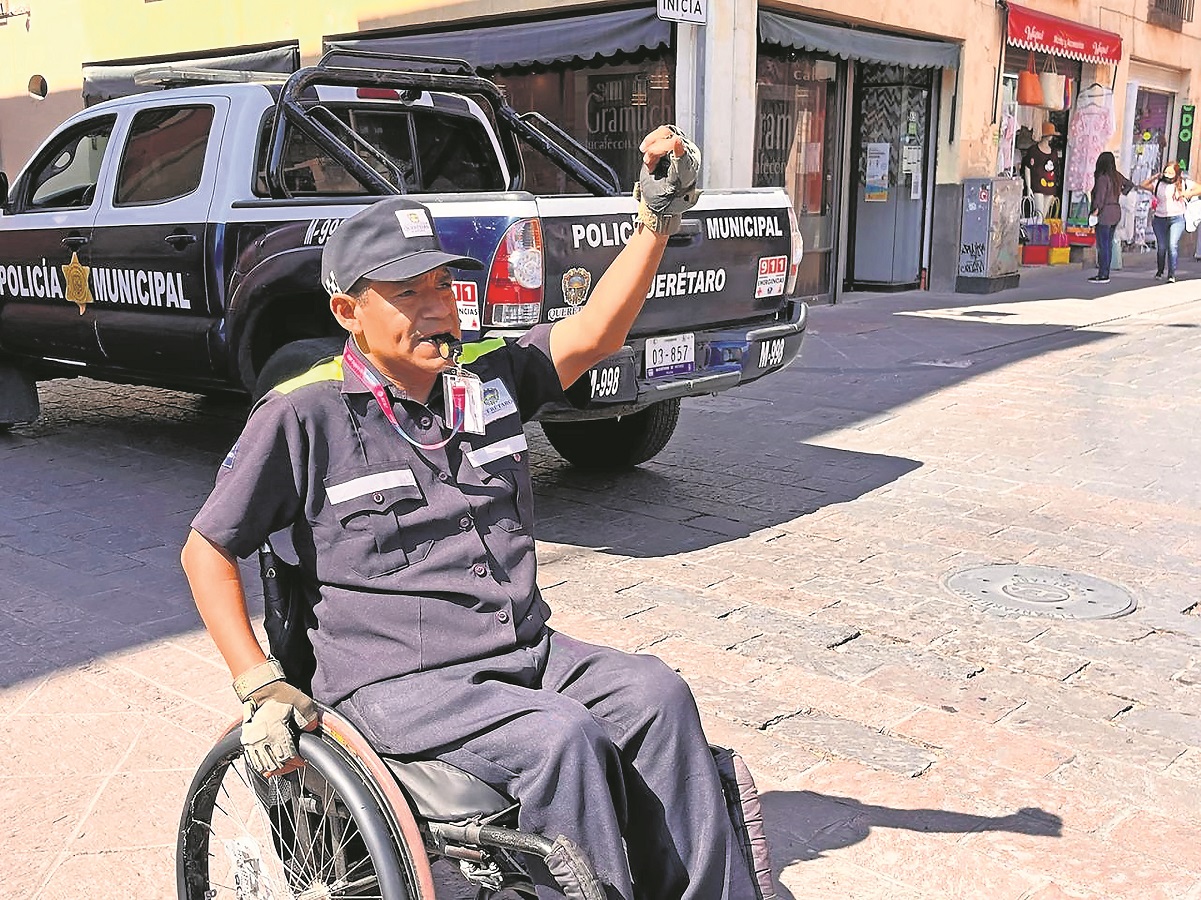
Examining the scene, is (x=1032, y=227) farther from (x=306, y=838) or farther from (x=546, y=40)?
(x=306, y=838)

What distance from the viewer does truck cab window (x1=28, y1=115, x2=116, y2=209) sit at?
279 inches

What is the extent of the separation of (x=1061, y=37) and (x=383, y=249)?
1781 centimetres

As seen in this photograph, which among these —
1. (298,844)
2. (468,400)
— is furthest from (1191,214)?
(298,844)

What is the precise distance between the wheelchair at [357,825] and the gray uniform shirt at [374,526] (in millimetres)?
128

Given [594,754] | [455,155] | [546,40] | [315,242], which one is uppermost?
[546,40]

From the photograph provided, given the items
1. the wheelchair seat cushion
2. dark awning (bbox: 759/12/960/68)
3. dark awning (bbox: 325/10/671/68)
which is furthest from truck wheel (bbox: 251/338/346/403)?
dark awning (bbox: 759/12/960/68)

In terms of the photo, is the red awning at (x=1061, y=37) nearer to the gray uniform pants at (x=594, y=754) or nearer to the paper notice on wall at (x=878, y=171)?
the paper notice on wall at (x=878, y=171)

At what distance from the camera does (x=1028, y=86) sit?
1769cm

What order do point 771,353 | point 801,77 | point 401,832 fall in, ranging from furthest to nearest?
point 801,77 → point 771,353 → point 401,832

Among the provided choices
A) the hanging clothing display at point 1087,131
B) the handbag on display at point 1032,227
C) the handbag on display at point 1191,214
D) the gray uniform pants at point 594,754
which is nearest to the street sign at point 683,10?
the gray uniform pants at point 594,754

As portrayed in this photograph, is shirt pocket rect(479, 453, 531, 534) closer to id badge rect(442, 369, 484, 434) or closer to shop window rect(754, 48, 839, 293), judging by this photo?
id badge rect(442, 369, 484, 434)

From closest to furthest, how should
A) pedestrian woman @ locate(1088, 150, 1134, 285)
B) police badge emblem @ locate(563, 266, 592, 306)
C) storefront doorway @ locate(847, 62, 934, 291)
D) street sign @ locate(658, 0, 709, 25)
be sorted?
police badge emblem @ locate(563, 266, 592, 306) → street sign @ locate(658, 0, 709, 25) → storefront doorway @ locate(847, 62, 934, 291) → pedestrian woman @ locate(1088, 150, 1134, 285)

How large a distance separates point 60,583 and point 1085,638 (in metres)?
3.90

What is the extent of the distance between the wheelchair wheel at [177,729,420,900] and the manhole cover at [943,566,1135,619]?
9.99 feet
